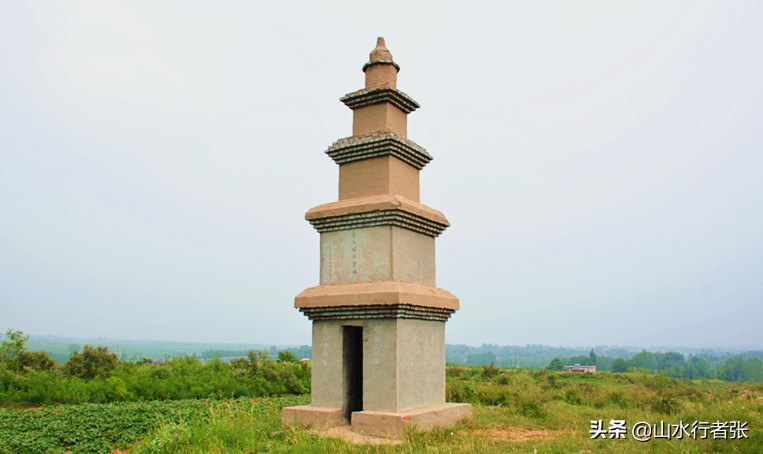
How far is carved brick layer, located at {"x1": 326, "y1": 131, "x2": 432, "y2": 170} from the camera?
972 centimetres

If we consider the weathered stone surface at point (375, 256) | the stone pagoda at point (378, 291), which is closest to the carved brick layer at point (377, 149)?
the stone pagoda at point (378, 291)

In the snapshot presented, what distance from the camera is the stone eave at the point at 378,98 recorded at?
10148 millimetres

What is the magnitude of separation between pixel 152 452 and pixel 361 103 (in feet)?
21.7

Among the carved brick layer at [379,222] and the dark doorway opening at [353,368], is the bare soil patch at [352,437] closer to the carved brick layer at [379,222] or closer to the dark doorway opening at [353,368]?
the dark doorway opening at [353,368]

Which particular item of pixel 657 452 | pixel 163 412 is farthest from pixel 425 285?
pixel 163 412

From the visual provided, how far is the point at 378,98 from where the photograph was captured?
1021 cm

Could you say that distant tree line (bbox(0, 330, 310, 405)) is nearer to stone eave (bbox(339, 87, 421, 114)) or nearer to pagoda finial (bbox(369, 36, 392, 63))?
stone eave (bbox(339, 87, 421, 114))

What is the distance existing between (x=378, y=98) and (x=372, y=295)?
→ 3.57 m

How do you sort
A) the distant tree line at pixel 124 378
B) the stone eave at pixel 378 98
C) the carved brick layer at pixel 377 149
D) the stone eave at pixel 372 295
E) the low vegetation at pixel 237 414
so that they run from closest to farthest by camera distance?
the low vegetation at pixel 237 414 < the stone eave at pixel 372 295 < the carved brick layer at pixel 377 149 < the stone eave at pixel 378 98 < the distant tree line at pixel 124 378

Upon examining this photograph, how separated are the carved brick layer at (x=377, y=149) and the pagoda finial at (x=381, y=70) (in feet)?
3.48

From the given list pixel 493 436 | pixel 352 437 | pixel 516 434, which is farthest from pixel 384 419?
pixel 516 434

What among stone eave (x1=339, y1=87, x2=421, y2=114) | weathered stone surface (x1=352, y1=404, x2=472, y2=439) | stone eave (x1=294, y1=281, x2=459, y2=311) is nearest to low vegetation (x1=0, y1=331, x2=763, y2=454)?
weathered stone surface (x1=352, y1=404, x2=472, y2=439)

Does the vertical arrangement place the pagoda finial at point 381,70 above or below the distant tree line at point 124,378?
above

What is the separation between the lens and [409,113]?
35.6 feet
